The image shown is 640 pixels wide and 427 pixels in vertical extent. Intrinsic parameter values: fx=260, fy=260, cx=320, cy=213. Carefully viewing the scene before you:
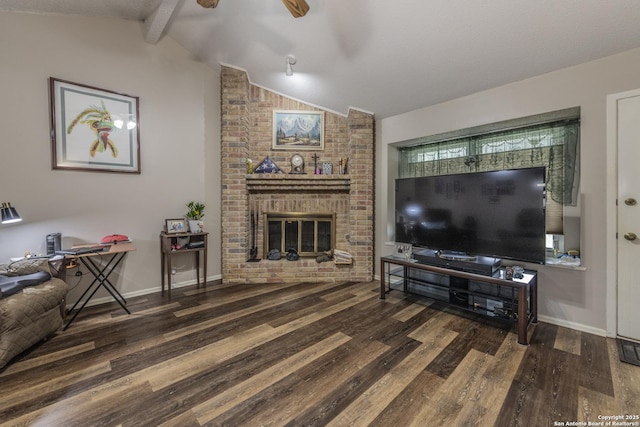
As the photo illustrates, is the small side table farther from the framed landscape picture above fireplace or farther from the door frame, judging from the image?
the door frame

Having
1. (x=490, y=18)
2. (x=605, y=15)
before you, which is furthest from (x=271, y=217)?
(x=605, y=15)

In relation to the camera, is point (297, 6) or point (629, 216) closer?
point (297, 6)

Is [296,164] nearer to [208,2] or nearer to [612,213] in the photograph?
[208,2]

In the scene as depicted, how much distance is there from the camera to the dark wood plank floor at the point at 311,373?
4.63ft

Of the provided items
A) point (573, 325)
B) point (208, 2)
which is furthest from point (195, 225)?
point (573, 325)

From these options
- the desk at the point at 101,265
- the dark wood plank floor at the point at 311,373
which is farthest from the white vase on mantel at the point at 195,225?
the dark wood plank floor at the point at 311,373

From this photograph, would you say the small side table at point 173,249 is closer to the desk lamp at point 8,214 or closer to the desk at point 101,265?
the desk at point 101,265

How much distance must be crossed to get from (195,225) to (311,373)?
251 cm

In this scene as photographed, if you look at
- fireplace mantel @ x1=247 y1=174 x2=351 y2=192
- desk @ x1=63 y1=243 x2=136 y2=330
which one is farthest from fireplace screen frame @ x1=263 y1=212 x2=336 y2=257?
desk @ x1=63 y1=243 x2=136 y2=330

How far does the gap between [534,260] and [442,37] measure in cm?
209

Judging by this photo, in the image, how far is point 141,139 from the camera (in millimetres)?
3217

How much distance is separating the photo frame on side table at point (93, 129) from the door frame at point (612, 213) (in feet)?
15.6

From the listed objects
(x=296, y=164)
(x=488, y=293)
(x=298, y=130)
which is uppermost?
(x=298, y=130)

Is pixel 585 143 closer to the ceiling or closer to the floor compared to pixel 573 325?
closer to the ceiling
